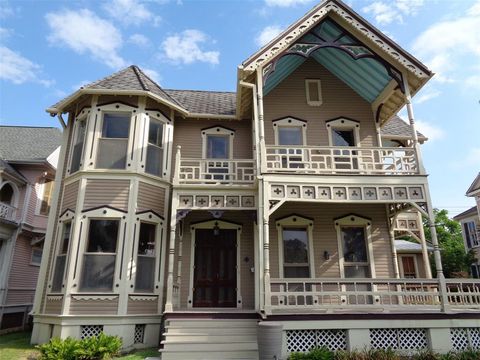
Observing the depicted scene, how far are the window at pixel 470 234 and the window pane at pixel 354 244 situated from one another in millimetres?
22441

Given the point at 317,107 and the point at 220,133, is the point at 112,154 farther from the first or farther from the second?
the point at 317,107

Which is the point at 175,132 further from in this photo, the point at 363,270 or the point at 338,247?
the point at 363,270

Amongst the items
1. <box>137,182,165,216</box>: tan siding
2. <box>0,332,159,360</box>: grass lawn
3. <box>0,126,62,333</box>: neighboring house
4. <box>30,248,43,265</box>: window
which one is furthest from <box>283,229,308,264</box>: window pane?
<box>30,248,43,265</box>: window

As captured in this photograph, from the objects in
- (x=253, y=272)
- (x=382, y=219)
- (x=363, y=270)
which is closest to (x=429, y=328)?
(x=363, y=270)

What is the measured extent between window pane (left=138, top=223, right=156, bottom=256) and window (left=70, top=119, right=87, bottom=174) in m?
2.93

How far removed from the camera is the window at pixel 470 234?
94.1ft

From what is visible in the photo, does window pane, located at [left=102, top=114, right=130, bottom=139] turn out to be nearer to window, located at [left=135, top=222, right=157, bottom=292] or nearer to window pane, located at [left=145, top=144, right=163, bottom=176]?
window pane, located at [left=145, top=144, right=163, bottom=176]

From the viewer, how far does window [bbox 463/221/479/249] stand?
28.7 m

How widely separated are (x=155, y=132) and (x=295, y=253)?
20.2 feet

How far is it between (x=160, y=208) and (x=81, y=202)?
7.67 ft

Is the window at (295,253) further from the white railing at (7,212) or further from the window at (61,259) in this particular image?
the white railing at (7,212)

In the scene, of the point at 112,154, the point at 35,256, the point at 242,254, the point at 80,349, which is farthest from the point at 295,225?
the point at 35,256

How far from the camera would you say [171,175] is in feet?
39.8

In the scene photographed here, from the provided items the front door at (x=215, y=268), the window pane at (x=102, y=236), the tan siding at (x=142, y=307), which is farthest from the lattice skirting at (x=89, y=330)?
the front door at (x=215, y=268)
